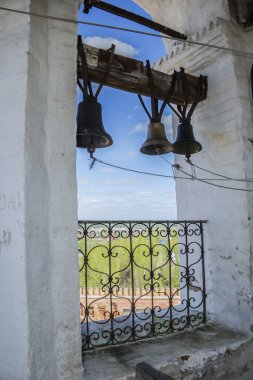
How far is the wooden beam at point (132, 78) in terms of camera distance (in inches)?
130

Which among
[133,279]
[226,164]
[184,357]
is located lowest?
[184,357]

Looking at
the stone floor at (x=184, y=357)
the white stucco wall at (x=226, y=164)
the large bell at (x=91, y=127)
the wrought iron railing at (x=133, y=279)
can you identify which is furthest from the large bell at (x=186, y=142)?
the stone floor at (x=184, y=357)

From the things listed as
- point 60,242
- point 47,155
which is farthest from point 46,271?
point 47,155

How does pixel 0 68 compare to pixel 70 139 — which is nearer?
pixel 0 68

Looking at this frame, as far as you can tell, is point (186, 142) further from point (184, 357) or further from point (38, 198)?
point (184, 357)

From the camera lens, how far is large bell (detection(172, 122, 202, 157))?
3.79m

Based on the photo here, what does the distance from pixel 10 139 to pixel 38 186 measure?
1.35ft

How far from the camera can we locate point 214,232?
4.04m

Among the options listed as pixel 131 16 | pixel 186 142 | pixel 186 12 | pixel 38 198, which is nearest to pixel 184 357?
pixel 38 198

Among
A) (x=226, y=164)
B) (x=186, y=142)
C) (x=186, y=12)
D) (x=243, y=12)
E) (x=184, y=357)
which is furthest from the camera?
(x=186, y=12)

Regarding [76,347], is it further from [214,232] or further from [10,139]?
[214,232]

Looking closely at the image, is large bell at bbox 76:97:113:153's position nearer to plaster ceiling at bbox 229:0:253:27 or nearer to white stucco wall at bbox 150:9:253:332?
white stucco wall at bbox 150:9:253:332

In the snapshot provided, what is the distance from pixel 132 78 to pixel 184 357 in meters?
3.17

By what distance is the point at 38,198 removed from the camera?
233 centimetres
